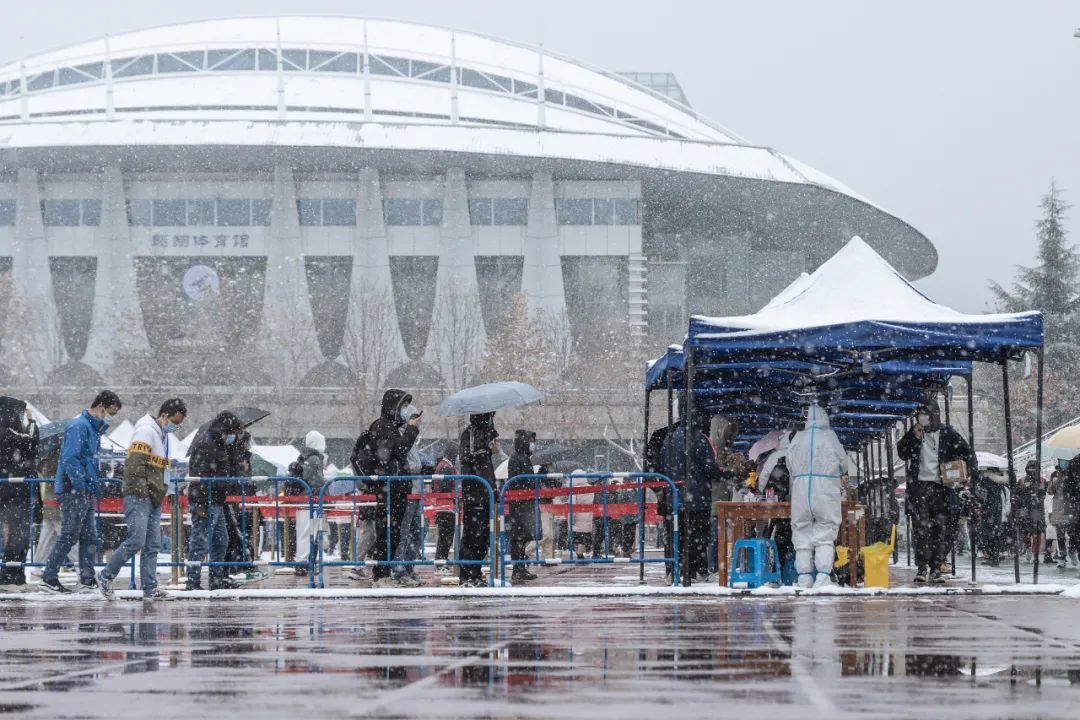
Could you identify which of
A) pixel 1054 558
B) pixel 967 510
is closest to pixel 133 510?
pixel 967 510

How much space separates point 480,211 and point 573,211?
4230 mm

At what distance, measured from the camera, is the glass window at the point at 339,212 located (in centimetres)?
7384

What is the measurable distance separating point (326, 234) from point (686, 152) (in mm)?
16559

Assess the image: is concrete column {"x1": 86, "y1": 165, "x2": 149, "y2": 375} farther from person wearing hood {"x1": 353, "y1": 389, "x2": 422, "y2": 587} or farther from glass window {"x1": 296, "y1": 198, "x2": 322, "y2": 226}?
person wearing hood {"x1": 353, "y1": 389, "x2": 422, "y2": 587}

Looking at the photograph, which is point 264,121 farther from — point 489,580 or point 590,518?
point 489,580

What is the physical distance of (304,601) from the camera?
14.3 m

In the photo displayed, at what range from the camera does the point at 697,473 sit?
16.2 metres

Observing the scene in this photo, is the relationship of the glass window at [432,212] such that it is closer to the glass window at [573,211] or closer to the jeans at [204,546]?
the glass window at [573,211]

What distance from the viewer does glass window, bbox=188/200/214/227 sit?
72062mm

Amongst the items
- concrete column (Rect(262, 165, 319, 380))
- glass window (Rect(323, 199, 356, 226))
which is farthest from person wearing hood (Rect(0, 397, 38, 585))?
glass window (Rect(323, 199, 356, 226))

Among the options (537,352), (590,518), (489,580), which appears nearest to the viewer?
(489,580)

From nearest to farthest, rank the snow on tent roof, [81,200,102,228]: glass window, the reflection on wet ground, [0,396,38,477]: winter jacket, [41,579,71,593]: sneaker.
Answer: the reflection on wet ground
the snow on tent roof
[41,579,71,593]: sneaker
[0,396,38,477]: winter jacket
[81,200,102,228]: glass window

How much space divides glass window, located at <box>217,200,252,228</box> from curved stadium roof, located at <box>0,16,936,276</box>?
369cm

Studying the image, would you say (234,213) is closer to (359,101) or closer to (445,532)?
(359,101)
